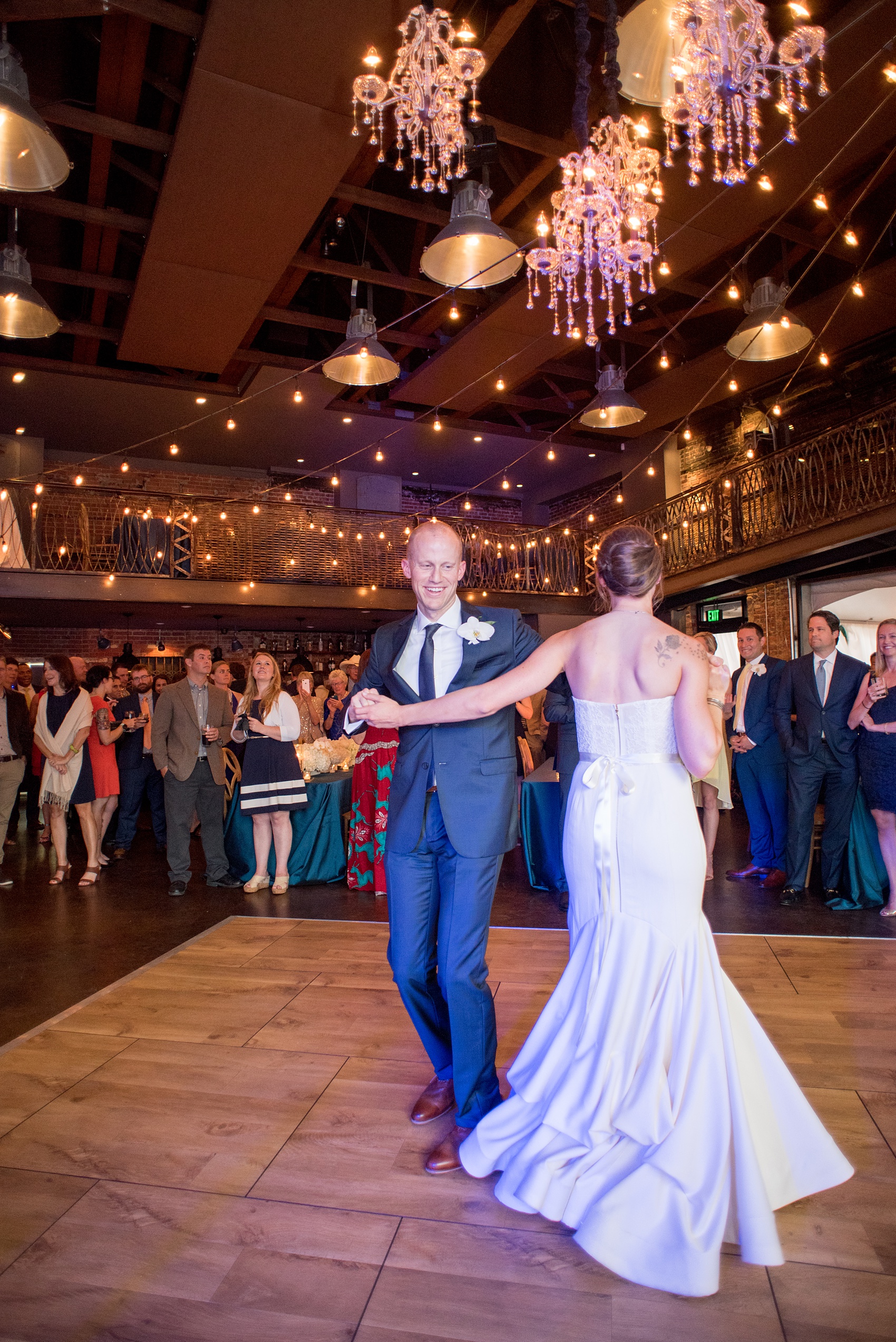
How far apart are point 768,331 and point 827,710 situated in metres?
2.76

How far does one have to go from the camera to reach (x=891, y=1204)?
192cm

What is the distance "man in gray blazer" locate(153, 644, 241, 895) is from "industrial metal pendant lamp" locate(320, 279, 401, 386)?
241cm

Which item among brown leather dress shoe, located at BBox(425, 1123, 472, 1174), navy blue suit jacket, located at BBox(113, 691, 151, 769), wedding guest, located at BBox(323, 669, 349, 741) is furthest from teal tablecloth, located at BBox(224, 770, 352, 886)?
brown leather dress shoe, located at BBox(425, 1123, 472, 1174)

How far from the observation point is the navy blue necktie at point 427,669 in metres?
2.31

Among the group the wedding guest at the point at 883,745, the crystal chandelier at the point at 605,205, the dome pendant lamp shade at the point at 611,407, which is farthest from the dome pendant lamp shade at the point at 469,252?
the wedding guest at the point at 883,745

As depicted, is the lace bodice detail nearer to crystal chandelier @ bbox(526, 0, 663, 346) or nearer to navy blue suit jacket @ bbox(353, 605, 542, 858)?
navy blue suit jacket @ bbox(353, 605, 542, 858)

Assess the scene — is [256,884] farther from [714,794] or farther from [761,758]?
[761,758]

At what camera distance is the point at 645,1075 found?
6.11 feet

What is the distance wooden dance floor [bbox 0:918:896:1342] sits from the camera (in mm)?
1602

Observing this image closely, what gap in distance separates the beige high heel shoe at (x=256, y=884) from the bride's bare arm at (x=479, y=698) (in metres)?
4.03

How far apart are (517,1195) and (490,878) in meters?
0.76

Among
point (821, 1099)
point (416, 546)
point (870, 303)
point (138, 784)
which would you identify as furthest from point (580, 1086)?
point (870, 303)

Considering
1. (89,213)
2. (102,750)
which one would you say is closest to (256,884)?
(102,750)

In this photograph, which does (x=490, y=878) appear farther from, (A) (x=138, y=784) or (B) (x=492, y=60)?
(A) (x=138, y=784)
